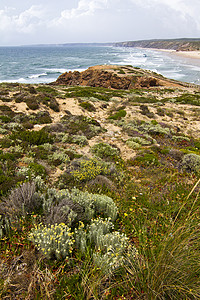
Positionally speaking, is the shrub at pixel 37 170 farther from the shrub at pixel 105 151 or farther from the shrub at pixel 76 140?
the shrub at pixel 76 140

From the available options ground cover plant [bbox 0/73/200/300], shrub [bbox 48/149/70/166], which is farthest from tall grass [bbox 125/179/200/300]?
shrub [bbox 48/149/70/166]

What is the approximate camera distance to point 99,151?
26.4 feet

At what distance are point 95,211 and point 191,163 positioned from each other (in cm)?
504

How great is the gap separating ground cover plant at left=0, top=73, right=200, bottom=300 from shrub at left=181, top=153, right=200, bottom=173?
1.6 inches

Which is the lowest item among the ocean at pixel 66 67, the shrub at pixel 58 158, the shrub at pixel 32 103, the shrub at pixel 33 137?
the shrub at pixel 58 158

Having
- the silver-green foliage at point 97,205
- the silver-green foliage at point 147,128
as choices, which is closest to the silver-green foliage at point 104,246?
the silver-green foliage at point 97,205

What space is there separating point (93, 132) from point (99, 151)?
2.79m

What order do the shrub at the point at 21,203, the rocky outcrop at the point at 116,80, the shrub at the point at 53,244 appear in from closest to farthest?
Answer: the shrub at the point at 53,244 < the shrub at the point at 21,203 < the rocky outcrop at the point at 116,80

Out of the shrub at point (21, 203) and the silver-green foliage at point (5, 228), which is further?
the shrub at point (21, 203)

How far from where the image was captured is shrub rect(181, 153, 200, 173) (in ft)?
22.5

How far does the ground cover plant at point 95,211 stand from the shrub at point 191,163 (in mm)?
41

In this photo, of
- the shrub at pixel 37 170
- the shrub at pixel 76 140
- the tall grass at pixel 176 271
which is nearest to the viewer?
the tall grass at pixel 176 271

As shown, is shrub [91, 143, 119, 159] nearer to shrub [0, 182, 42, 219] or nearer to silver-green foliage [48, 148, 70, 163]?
silver-green foliage [48, 148, 70, 163]

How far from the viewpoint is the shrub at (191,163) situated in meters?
6.87
